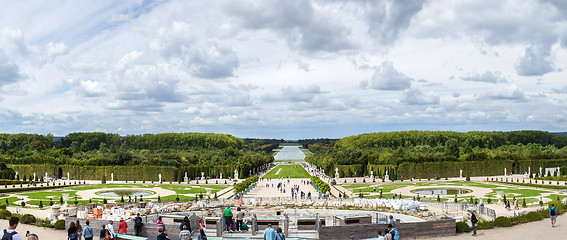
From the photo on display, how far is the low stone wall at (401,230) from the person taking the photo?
21391 mm

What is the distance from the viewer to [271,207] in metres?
39.1

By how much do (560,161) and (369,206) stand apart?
7135cm

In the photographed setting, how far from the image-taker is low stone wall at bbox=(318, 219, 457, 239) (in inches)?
842

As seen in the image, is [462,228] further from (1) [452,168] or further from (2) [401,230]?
(1) [452,168]

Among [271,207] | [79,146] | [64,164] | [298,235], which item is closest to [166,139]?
[79,146]

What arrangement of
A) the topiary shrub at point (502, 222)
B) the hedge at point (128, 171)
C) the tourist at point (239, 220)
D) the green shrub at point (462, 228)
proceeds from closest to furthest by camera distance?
1. the tourist at point (239, 220)
2. the green shrub at point (462, 228)
3. the topiary shrub at point (502, 222)
4. the hedge at point (128, 171)

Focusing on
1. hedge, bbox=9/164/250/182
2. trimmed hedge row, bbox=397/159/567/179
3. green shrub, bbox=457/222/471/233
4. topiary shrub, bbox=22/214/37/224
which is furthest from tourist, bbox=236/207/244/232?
trimmed hedge row, bbox=397/159/567/179

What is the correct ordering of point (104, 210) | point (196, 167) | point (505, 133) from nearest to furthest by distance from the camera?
1. point (104, 210)
2. point (196, 167)
3. point (505, 133)

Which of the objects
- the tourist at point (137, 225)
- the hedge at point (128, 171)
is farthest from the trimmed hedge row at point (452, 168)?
the tourist at point (137, 225)

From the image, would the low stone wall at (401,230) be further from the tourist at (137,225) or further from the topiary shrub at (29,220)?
the topiary shrub at (29,220)

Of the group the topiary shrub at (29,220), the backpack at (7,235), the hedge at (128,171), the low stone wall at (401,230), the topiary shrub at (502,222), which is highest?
the backpack at (7,235)

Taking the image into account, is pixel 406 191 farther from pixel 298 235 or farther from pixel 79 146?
pixel 79 146

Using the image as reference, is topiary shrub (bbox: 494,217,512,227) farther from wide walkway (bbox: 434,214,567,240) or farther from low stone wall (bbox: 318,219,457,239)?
low stone wall (bbox: 318,219,457,239)

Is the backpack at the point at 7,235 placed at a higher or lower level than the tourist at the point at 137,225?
higher
